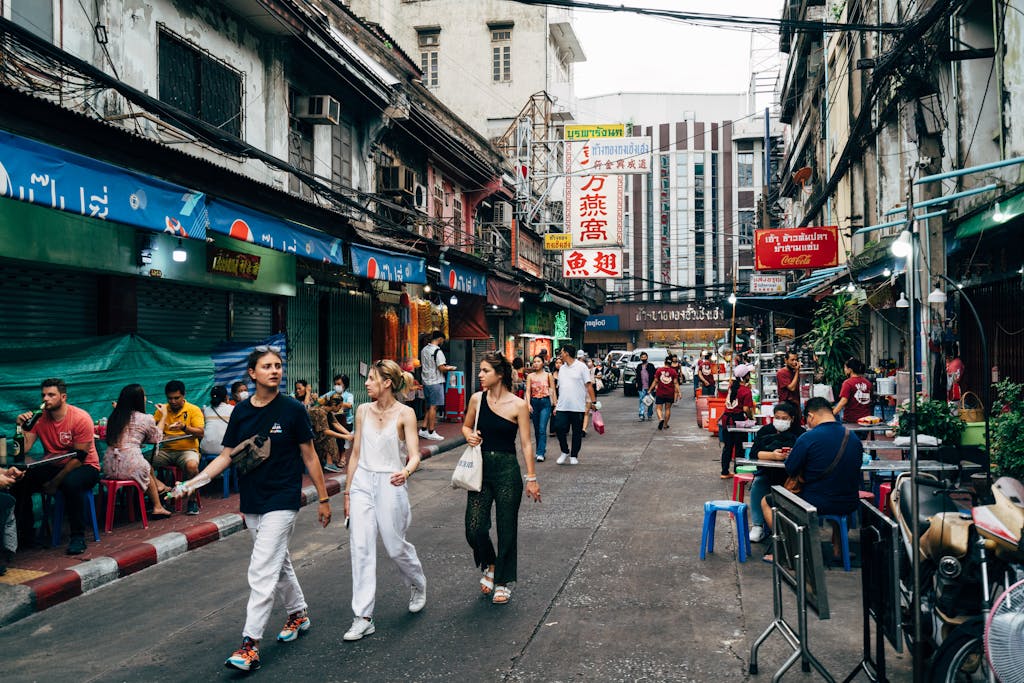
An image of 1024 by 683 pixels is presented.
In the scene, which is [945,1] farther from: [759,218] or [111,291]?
[759,218]

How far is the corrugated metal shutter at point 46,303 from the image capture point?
8.95m

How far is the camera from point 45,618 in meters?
6.22

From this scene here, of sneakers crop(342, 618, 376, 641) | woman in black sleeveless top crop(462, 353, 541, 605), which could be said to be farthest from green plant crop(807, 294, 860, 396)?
sneakers crop(342, 618, 376, 641)

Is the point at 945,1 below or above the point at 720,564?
above

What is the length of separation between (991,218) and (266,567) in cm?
952

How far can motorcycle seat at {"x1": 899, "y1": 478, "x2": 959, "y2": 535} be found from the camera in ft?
16.0

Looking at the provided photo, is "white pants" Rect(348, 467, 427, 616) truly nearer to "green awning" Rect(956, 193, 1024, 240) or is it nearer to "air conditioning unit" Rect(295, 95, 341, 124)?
"green awning" Rect(956, 193, 1024, 240)

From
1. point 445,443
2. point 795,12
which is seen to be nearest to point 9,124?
point 445,443

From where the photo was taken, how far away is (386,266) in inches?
613

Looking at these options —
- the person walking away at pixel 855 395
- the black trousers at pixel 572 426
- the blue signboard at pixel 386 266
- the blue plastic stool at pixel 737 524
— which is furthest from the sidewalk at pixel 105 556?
the person walking away at pixel 855 395

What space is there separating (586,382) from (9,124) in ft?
29.8

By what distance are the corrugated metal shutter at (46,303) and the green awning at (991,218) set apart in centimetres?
1099

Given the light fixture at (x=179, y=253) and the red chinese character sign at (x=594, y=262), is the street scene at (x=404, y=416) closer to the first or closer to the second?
the light fixture at (x=179, y=253)

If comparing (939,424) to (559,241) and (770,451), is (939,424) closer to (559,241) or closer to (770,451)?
(770,451)
